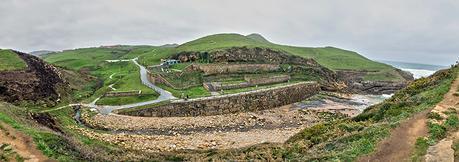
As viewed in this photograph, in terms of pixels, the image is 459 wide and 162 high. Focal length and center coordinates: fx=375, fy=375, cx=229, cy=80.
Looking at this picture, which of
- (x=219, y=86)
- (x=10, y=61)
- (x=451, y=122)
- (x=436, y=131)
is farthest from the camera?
(x=219, y=86)

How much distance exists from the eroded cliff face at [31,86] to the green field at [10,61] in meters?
1.29

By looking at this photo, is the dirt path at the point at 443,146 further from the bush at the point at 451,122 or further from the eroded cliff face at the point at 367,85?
the eroded cliff face at the point at 367,85

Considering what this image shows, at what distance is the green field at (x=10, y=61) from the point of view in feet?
203

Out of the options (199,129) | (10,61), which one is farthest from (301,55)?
(199,129)

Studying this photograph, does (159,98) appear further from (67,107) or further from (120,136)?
(120,136)

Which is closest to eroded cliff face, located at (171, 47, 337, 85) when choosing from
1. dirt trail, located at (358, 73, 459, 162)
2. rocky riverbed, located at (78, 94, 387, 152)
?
rocky riverbed, located at (78, 94, 387, 152)

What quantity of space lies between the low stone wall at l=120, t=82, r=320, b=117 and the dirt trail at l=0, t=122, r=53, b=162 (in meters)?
30.5

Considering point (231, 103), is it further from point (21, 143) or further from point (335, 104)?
point (21, 143)

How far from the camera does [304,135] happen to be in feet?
93.2

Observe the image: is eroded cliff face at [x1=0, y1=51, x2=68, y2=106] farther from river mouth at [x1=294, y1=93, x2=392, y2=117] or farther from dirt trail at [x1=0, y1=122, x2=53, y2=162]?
river mouth at [x1=294, y1=93, x2=392, y2=117]

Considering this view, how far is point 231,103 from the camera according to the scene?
64.0 meters

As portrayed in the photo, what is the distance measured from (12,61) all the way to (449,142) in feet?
226

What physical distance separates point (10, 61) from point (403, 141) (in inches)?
2638

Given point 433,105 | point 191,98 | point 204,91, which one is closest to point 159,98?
point 191,98
